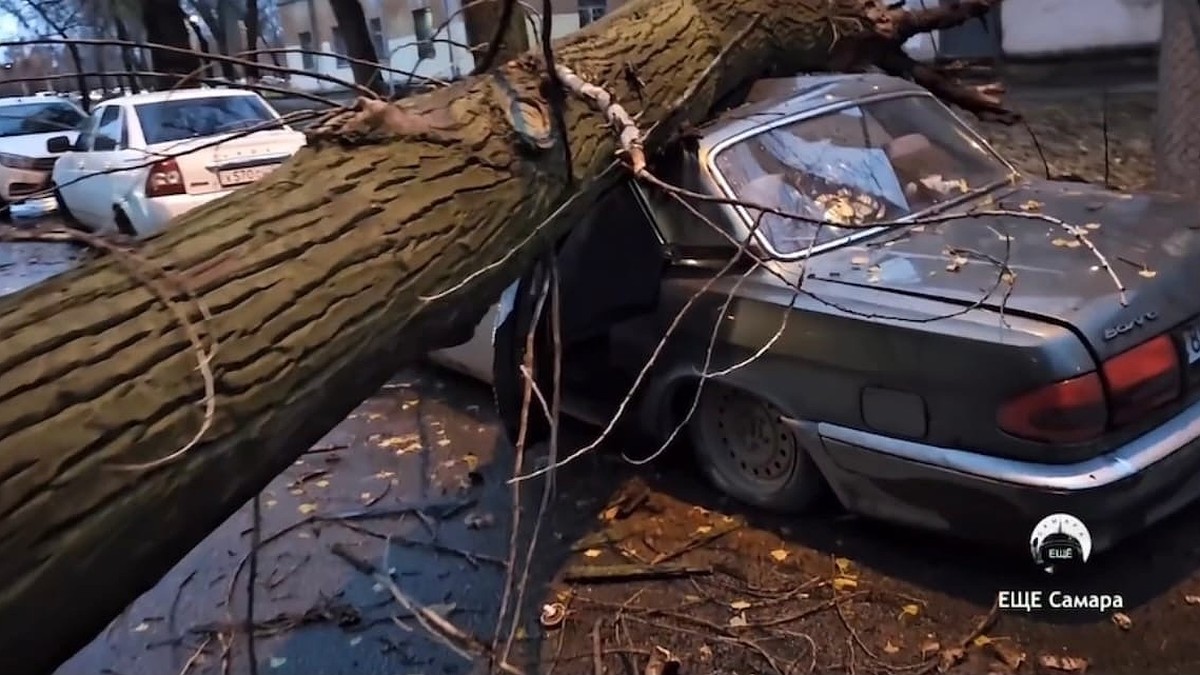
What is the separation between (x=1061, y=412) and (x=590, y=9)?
25261mm

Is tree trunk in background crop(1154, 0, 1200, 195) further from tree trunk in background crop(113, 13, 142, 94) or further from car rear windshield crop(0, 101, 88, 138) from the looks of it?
car rear windshield crop(0, 101, 88, 138)

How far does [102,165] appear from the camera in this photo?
1156 centimetres

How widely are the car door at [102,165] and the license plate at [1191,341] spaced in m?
10.1

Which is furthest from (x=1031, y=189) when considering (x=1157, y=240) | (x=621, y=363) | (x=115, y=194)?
(x=115, y=194)

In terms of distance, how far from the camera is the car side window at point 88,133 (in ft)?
42.0

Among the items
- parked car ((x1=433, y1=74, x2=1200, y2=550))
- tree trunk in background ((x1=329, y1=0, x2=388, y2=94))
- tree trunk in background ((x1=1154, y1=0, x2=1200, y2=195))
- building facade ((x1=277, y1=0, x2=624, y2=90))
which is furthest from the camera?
building facade ((x1=277, y1=0, x2=624, y2=90))

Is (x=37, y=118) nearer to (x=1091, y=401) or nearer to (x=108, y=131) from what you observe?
(x=108, y=131)

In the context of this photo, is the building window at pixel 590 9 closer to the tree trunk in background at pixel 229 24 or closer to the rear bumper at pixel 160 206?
the tree trunk in background at pixel 229 24

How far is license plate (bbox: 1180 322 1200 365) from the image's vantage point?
3693 mm

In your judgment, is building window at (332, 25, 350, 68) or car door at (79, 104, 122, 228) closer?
building window at (332, 25, 350, 68)

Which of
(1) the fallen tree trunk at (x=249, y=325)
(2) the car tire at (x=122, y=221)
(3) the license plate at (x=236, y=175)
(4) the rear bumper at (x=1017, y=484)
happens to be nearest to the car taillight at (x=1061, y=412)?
(4) the rear bumper at (x=1017, y=484)

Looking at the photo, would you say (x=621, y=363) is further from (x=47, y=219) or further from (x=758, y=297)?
(x=47, y=219)

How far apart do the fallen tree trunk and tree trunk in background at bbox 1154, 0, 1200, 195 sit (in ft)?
13.0

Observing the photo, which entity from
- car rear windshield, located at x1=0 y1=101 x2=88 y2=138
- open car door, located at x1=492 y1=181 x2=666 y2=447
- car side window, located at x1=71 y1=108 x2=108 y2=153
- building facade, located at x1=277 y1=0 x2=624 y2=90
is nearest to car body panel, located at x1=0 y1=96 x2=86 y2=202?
car rear windshield, located at x1=0 y1=101 x2=88 y2=138
